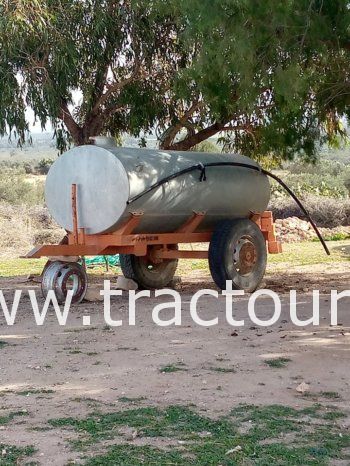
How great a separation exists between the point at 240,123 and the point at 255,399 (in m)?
9.12

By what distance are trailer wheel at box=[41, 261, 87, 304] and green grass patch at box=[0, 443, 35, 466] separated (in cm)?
631

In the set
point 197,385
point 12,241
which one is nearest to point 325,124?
point 197,385

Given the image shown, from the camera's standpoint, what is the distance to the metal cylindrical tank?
10938mm

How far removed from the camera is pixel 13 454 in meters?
4.70

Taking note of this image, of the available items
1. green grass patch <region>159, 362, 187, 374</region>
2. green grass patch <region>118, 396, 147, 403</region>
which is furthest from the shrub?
green grass patch <region>118, 396, 147, 403</region>

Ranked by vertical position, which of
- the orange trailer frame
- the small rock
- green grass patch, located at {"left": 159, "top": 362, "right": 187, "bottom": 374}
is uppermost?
the orange trailer frame

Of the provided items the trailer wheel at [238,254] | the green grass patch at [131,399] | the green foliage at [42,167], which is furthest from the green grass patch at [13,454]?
the green foliage at [42,167]

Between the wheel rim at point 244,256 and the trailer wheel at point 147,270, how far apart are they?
54.1 inches

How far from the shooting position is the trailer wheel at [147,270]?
12703mm

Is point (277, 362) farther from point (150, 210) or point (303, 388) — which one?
point (150, 210)

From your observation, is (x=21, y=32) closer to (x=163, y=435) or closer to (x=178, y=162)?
(x=178, y=162)

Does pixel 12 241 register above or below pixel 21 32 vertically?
below

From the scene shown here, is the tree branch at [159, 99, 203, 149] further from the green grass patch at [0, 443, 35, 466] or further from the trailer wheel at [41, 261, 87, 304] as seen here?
the green grass patch at [0, 443, 35, 466]

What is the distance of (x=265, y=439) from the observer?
496 centimetres
